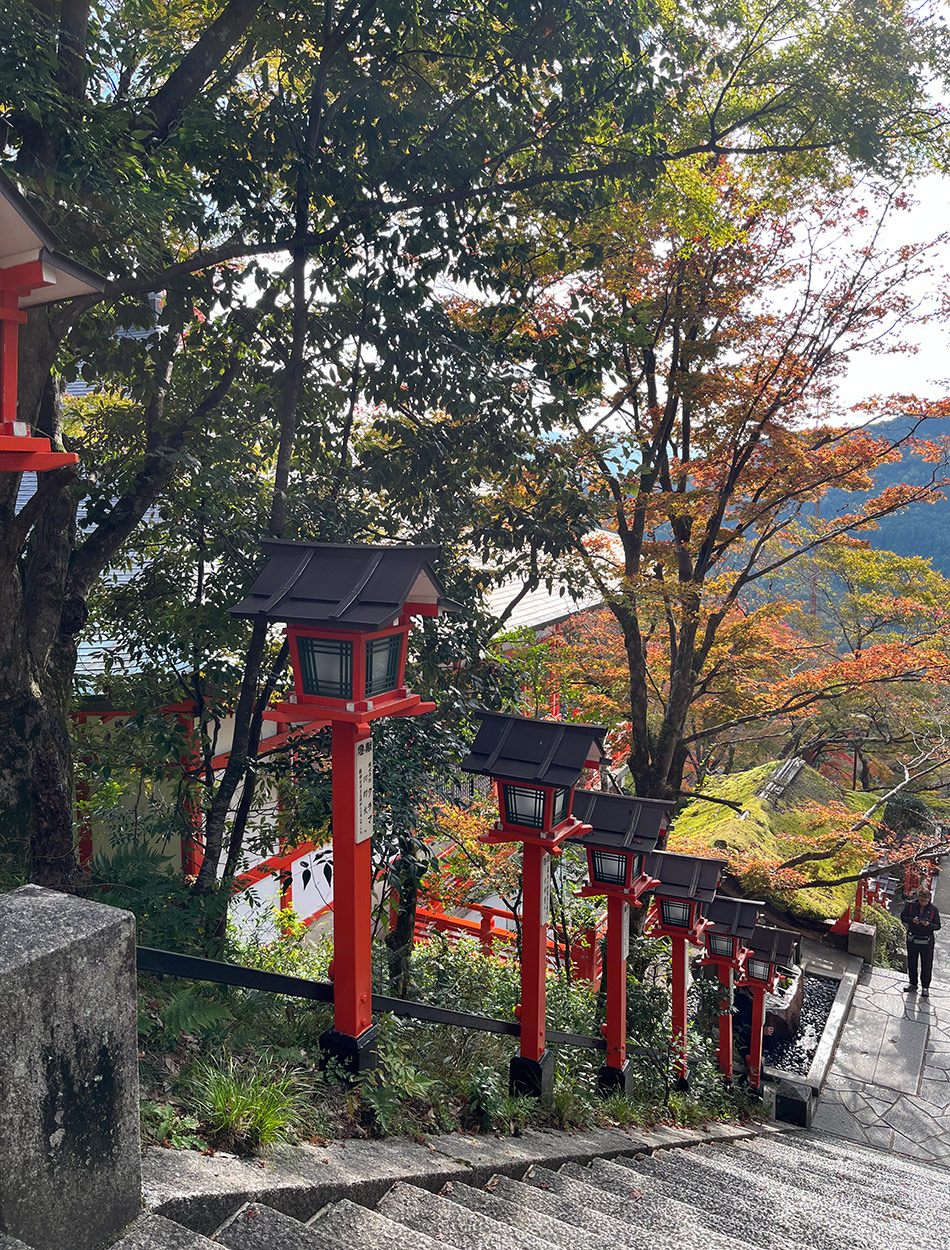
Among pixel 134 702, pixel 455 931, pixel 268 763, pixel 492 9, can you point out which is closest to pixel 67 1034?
pixel 268 763

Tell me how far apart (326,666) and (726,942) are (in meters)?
6.98

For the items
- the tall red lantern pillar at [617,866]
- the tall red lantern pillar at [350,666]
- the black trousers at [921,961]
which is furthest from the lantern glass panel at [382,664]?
the black trousers at [921,961]

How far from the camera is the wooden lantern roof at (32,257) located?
3.23 metres

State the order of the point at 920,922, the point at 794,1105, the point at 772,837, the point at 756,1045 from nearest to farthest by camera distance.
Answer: the point at 794,1105
the point at 756,1045
the point at 920,922
the point at 772,837

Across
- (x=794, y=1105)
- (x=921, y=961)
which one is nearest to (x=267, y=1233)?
(x=794, y=1105)

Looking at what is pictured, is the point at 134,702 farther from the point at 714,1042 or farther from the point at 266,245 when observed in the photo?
the point at 714,1042

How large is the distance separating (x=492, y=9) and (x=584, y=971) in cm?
888

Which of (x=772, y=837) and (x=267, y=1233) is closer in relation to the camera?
(x=267, y=1233)

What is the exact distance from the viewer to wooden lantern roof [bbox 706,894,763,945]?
9.03 m

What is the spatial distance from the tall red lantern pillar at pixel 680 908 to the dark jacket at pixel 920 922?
597 cm

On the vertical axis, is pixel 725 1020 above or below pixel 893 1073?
above

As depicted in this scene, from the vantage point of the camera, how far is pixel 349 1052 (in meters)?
4.26

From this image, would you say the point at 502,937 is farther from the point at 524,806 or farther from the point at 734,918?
the point at 524,806

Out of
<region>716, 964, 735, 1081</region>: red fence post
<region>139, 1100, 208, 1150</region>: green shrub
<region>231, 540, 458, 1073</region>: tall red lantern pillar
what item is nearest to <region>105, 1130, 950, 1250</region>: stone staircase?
<region>139, 1100, 208, 1150</region>: green shrub
